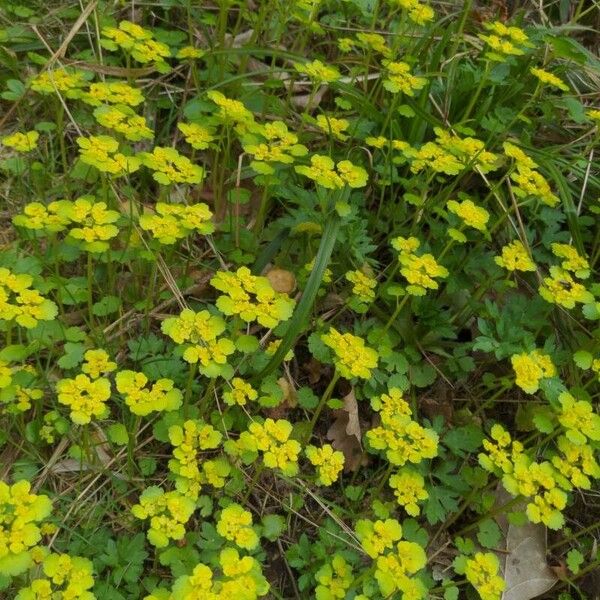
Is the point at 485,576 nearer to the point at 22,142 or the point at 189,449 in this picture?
the point at 189,449

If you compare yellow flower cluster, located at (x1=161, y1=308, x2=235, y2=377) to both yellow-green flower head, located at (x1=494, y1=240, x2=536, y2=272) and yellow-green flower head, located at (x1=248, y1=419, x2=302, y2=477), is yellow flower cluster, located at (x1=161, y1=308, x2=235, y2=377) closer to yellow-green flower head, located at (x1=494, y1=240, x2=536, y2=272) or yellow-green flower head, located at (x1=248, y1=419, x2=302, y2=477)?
yellow-green flower head, located at (x1=248, y1=419, x2=302, y2=477)

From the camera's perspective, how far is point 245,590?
167cm

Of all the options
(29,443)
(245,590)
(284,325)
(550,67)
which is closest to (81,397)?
(29,443)

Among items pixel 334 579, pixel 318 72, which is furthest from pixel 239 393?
pixel 318 72

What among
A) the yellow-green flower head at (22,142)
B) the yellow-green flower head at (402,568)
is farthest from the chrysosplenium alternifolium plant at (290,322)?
the yellow-green flower head at (22,142)

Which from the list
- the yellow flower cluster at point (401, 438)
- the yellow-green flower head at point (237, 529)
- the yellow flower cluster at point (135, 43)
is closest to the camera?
the yellow-green flower head at point (237, 529)

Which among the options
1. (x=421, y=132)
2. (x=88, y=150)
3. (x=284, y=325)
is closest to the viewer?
(x=88, y=150)

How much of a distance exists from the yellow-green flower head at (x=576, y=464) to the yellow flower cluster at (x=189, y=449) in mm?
981

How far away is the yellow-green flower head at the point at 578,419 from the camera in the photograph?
82.7 inches

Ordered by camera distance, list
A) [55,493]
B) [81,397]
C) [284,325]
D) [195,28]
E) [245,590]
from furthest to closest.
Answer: [195,28] < [284,325] < [55,493] < [81,397] < [245,590]

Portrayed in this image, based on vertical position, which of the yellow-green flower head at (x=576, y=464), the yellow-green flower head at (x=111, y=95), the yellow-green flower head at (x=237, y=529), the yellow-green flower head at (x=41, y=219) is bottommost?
the yellow-green flower head at (x=576, y=464)

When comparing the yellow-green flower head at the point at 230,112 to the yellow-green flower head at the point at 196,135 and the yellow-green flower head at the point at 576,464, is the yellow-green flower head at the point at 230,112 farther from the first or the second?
the yellow-green flower head at the point at 576,464

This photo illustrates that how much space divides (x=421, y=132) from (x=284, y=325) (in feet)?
3.36

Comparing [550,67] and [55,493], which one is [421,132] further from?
[55,493]
